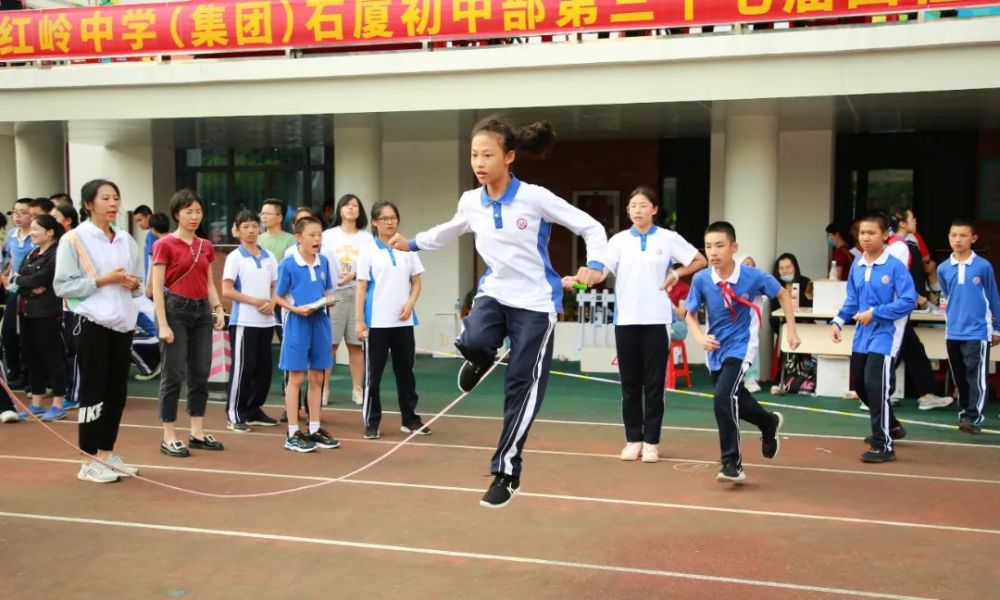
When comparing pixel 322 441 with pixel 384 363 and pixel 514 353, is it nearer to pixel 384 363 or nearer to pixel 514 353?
pixel 384 363

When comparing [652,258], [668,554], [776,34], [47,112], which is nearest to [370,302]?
[652,258]

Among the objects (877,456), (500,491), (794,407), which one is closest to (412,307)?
(500,491)

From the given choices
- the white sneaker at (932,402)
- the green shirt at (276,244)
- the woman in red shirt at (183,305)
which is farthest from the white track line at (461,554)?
the white sneaker at (932,402)

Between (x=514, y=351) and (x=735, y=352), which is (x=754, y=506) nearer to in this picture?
(x=735, y=352)

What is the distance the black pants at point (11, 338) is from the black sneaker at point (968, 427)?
30.1 feet

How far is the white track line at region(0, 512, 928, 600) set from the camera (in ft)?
16.9

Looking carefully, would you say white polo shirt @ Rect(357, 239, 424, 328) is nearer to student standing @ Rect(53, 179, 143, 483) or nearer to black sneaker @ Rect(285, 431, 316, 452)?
black sneaker @ Rect(285, 431, 316, 452)

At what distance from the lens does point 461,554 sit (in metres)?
5.69

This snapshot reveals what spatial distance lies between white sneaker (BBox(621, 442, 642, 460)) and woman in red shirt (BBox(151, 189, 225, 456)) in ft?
10.9

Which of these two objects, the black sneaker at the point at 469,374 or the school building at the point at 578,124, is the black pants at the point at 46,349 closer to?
the school building at the point at 578,124

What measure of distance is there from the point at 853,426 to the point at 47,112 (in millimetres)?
10880

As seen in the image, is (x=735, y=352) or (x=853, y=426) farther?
(x=853, y=426)

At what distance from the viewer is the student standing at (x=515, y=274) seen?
525cm

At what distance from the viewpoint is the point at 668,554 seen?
18.7ft
